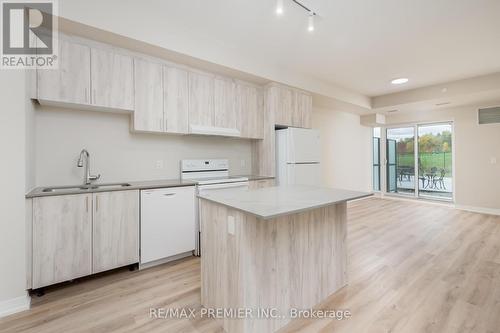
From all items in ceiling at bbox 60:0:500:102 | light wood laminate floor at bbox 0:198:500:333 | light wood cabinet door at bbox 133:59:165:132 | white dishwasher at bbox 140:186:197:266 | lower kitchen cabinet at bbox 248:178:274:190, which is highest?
ceiling at bbox 60:0:500:102

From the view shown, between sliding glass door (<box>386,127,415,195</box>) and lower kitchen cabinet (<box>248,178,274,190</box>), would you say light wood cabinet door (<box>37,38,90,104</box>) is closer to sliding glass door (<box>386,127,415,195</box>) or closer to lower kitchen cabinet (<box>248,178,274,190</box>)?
lower kitchen cabinet (<box>248,178,274,190</box>)

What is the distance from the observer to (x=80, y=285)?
2.21 meters

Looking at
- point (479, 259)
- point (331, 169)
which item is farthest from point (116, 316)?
point (331, 169)

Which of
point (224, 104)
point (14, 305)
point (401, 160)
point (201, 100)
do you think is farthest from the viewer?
point (401, 160)

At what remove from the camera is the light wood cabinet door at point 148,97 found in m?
2.69

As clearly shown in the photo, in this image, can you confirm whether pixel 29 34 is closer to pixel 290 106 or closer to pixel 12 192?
pixel 12 192

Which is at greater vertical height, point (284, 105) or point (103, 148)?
point (284, 105)

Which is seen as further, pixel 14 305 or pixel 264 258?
pixel 14 305

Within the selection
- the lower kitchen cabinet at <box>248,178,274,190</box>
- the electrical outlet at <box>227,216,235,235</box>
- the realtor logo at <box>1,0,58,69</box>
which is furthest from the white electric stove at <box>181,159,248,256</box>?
the realtor logo at <box>1,0,58,69</box>

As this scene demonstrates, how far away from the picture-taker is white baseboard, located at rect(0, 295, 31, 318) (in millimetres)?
1760

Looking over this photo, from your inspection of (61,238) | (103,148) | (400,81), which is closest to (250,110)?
(103,148)

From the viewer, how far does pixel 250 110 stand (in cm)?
374

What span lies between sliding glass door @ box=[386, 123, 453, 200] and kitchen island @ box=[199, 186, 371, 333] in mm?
5585

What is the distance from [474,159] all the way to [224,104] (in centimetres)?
580
